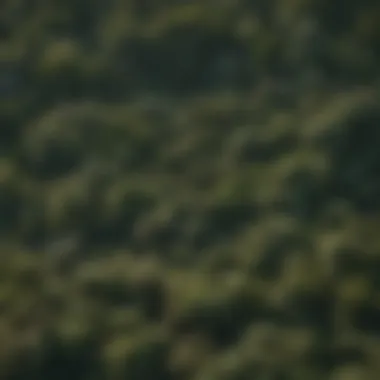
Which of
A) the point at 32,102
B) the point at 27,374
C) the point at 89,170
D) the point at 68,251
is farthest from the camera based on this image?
the point at 32,102

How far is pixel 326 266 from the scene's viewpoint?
5.18ft

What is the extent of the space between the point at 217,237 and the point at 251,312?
0.23m

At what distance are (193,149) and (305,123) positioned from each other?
0.24 metres

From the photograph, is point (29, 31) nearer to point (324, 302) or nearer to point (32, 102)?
point (32, 102)

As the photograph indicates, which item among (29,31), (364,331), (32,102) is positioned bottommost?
(364,331)

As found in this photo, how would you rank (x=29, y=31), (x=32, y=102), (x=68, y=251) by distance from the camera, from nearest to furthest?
(x=68, y=251) < (x=32, y=102) < (x=29, y=31)

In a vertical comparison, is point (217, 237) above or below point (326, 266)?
above

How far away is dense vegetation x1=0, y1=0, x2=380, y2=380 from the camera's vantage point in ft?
4.95

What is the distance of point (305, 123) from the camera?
6.27ft

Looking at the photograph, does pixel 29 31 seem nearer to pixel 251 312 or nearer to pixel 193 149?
pixel 193 149

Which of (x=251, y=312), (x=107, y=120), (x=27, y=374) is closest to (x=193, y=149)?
(x=107, y=120)

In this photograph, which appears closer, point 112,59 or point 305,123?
point 305,123

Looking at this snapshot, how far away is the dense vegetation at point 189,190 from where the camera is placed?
1508mm

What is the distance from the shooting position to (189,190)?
183 cm
